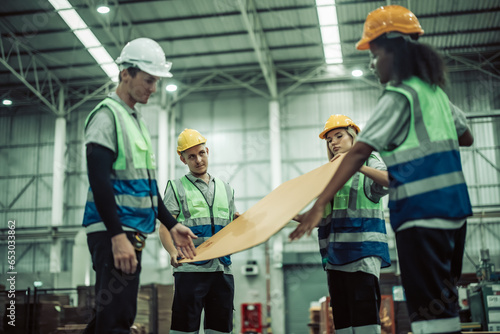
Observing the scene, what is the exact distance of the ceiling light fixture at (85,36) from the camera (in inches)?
643

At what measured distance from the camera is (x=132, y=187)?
2.71m

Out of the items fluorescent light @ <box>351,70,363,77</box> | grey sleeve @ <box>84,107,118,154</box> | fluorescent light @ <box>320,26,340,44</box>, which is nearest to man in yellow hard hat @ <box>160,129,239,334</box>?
grey sleeve @ <box>84,107,118,154</box>

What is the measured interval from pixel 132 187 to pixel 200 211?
58.9 inches

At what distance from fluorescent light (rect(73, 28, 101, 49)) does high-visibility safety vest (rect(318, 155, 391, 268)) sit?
15658 mm

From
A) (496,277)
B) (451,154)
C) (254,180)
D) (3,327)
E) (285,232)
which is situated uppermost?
(254,180)

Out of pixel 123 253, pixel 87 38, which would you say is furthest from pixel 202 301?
pixel 87 38

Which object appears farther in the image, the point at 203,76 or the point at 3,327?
the point at 203,76

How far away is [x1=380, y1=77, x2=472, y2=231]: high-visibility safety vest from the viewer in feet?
7.70

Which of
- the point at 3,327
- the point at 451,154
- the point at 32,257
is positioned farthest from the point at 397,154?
the point at 32,257

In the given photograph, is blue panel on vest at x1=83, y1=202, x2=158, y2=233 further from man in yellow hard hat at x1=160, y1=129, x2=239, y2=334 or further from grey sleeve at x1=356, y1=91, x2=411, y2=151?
grey sleeve at x1=356, y1=91, x2=411, y2=151

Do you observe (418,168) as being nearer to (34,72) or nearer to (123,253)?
(123,253)

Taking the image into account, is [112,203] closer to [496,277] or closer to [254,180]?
[496,277]

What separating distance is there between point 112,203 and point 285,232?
1705 cm

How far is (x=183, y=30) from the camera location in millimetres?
17797
